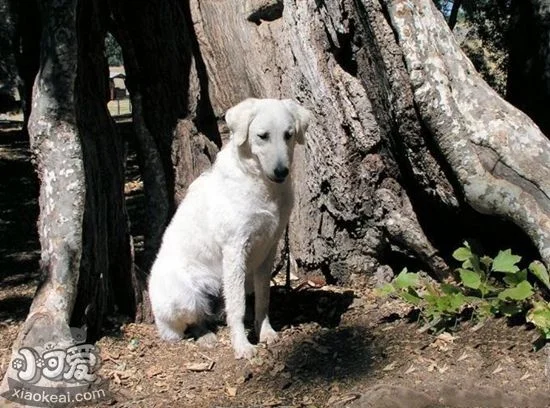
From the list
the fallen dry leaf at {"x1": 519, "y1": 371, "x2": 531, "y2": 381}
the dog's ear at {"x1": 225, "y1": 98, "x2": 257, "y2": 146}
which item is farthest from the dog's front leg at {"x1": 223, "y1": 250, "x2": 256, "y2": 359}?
the fallen dry leaf at {"x1": 519, "y1": 371, "x2": 531, "y2": 381}

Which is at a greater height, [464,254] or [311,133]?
[311,133]

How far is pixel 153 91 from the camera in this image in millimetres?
6438

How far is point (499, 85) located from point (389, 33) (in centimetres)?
1033

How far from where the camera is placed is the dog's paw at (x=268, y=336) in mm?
5348

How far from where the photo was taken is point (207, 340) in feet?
18.2

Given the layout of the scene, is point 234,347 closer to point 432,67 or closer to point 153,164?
point 153,164

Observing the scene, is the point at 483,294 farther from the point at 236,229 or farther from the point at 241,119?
the point at 241,119

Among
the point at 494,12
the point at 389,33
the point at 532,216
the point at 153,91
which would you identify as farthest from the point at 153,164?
the point at 494,12

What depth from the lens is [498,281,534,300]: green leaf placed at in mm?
4762

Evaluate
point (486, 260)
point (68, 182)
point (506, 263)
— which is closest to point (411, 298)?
point (486, 260)

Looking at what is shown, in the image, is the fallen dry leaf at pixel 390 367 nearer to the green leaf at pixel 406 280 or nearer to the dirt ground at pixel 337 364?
the dirt ground at pixel 337 364

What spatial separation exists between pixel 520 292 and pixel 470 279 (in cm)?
38

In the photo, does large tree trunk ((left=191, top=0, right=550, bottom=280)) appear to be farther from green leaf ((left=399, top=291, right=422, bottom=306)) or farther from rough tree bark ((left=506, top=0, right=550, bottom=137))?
rough tree bark ((left=506, top=0, right=550, bottom=137))

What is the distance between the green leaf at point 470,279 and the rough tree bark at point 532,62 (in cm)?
211
